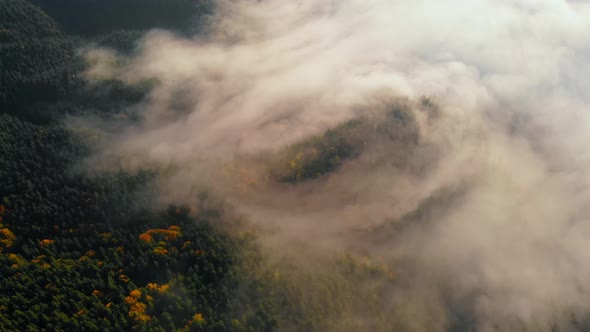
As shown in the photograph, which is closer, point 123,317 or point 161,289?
point 123,317

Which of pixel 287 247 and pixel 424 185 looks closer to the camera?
pixel 287 247

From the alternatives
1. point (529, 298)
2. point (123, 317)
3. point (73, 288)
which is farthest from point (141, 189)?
point (529, 298)

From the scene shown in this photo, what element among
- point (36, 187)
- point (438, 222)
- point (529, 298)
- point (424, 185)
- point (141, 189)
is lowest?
point (529, 298)

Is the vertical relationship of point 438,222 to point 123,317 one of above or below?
below

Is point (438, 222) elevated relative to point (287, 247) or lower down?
lower down

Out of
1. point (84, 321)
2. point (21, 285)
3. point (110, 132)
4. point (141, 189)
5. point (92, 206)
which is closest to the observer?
point (84, 321)

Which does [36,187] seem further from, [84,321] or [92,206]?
[84,321]

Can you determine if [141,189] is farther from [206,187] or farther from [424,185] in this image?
[424,185]

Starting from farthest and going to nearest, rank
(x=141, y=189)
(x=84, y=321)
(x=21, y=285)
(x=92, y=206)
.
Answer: (x=141, y=189) → (x=92, y=206) → (x=21, y=285) → (x=84, y=321)

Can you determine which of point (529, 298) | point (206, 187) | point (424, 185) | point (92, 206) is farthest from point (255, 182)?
point (529, 298)
